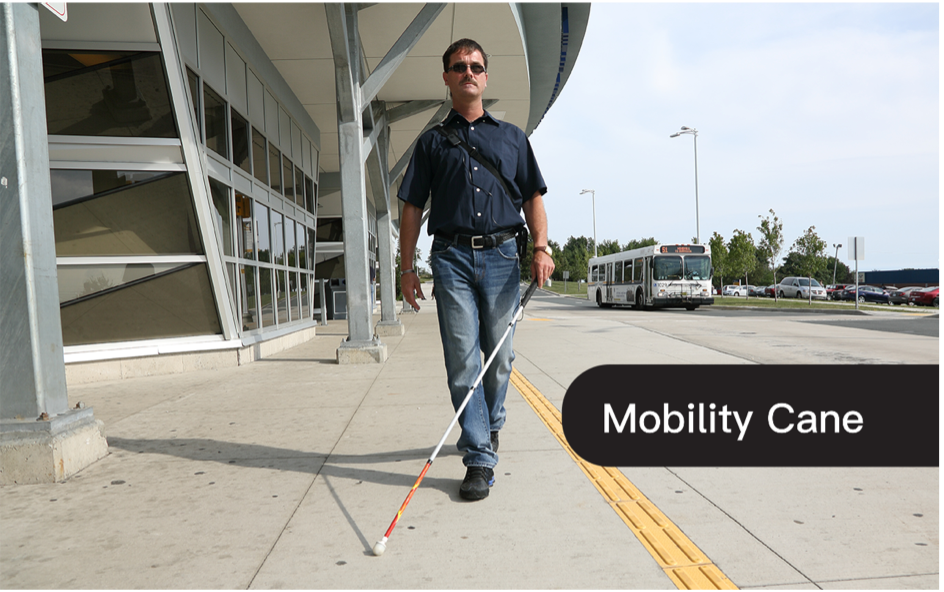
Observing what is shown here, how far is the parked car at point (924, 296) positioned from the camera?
36.6 metres

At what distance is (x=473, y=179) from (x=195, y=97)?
22.1 ft

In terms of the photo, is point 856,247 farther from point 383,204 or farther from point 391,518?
point 391,518

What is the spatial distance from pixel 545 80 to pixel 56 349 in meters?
14.0

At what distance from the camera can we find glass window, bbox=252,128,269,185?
11445mm

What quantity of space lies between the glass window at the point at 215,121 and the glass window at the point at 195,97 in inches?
7.3

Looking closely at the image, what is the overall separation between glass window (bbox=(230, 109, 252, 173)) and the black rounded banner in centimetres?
804

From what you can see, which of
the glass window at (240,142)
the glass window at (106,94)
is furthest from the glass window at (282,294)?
the glass window at (106,94)

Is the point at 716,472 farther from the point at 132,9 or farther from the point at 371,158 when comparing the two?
the point at 371,158

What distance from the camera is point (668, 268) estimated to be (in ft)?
87.9

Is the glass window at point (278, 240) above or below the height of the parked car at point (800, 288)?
above

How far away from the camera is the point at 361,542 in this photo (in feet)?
9.36

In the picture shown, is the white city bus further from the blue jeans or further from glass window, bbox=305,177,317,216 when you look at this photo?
the blue jeans

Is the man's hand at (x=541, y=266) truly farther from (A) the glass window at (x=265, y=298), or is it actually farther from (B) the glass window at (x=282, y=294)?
(B) the glass window at (x=282, y=294)

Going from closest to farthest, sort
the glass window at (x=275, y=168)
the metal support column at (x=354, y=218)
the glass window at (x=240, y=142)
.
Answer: the metal support column at (x=354, y=218) < the glass window at (x=240, y=142) < the glass window at (x=275, y=168)
